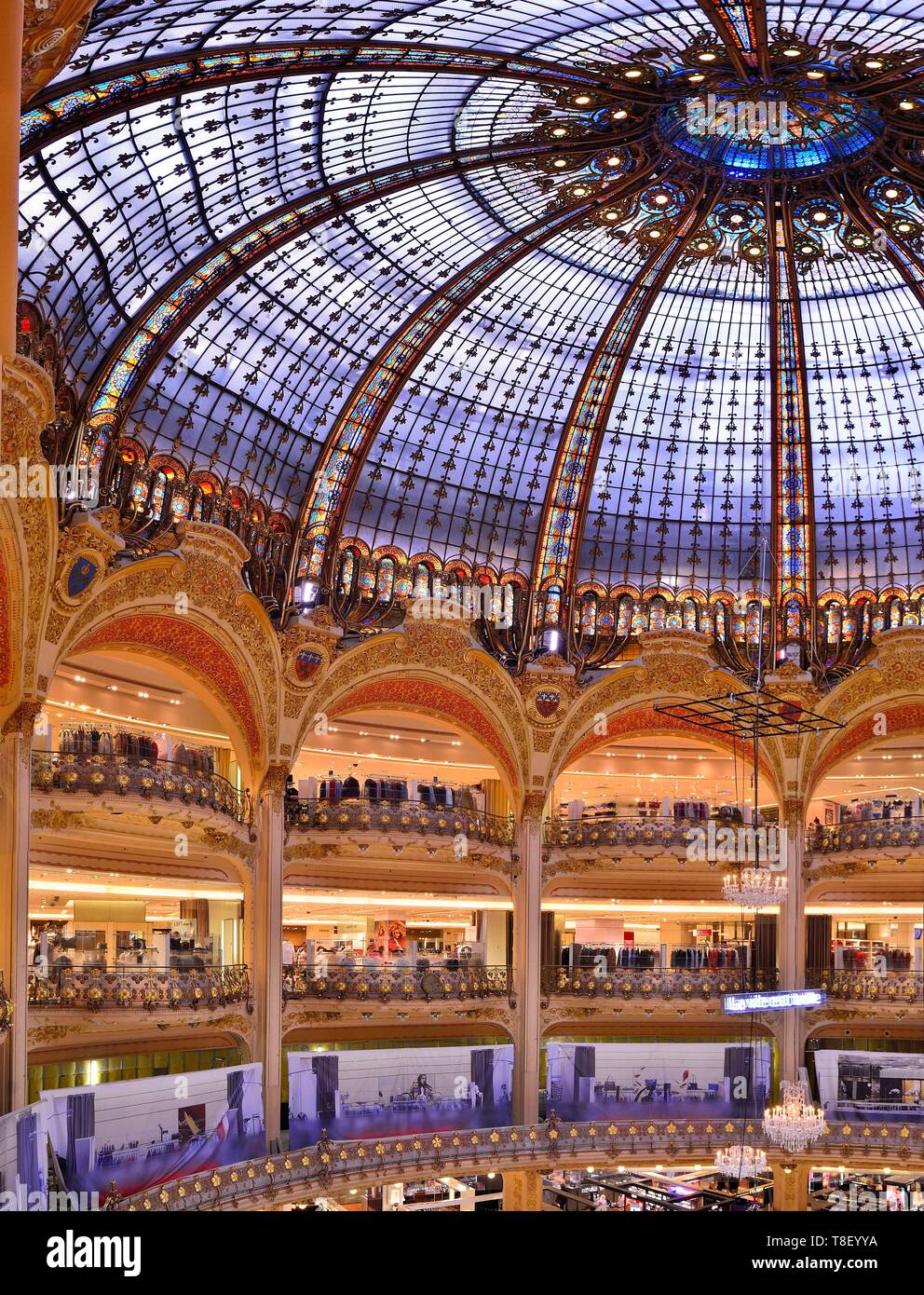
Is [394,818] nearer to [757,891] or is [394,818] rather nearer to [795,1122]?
[757,891]

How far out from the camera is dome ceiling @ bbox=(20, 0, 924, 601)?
1043 inches

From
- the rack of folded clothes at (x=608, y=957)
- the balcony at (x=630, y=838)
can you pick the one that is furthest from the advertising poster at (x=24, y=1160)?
the balcony at (x=630, y=838)

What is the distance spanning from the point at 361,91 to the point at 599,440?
46.4 ft

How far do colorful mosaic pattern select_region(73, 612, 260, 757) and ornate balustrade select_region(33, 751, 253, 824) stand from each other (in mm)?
2390

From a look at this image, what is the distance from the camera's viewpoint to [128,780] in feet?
105

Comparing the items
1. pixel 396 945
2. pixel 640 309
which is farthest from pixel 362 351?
pixel 396 945

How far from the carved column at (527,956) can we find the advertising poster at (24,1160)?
18.7 metres

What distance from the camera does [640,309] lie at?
35969 millimetres

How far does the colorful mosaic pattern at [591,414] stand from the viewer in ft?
115

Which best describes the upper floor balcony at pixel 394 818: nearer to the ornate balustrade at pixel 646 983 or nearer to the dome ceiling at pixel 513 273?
the ornate balustrade at pixel 646 983

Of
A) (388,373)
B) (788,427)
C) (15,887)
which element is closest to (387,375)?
(388,373)

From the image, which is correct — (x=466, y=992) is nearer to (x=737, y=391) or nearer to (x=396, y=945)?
(x=396, y=945)

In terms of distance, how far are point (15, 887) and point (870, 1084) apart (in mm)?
26725
